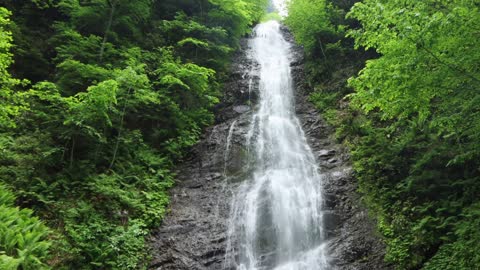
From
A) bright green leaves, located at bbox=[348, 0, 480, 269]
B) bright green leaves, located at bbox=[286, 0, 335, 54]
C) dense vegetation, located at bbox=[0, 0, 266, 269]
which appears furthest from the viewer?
bright green leaves, located at bbox=[286, 0, 335, 54]

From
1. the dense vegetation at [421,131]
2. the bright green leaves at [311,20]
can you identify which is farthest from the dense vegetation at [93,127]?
the dense vegetation at [421,131]

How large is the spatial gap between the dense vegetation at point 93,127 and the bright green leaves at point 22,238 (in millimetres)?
19

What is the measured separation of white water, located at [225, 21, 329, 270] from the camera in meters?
8.30

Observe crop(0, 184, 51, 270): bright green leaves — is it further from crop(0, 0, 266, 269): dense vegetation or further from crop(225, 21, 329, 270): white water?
crop(225, 21, 329, 270): white water

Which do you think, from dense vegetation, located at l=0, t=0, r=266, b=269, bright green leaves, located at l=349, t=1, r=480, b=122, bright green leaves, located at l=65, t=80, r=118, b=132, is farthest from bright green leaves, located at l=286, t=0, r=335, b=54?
bright green leaves, located at l=65, t=80, r=118, b=132

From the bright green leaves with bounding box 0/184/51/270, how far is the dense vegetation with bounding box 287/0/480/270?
6.95m

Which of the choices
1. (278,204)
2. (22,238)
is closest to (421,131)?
(278,204)

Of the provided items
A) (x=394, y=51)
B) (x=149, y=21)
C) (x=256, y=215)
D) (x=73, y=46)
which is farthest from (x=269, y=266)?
(x=149, y=21)

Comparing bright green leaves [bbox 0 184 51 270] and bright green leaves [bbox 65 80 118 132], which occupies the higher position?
bright green leaves [bbox 65 80 118 132]

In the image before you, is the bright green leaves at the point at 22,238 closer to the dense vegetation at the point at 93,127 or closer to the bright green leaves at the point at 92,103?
the dense vegetation at the point at 93,127

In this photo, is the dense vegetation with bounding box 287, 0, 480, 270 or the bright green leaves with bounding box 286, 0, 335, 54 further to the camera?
the bright green leaves with bounding box 286, 0, 335, 54

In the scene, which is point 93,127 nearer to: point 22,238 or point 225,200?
point 22,238

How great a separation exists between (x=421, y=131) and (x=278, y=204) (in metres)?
4.53

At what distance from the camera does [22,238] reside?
6.01 m
